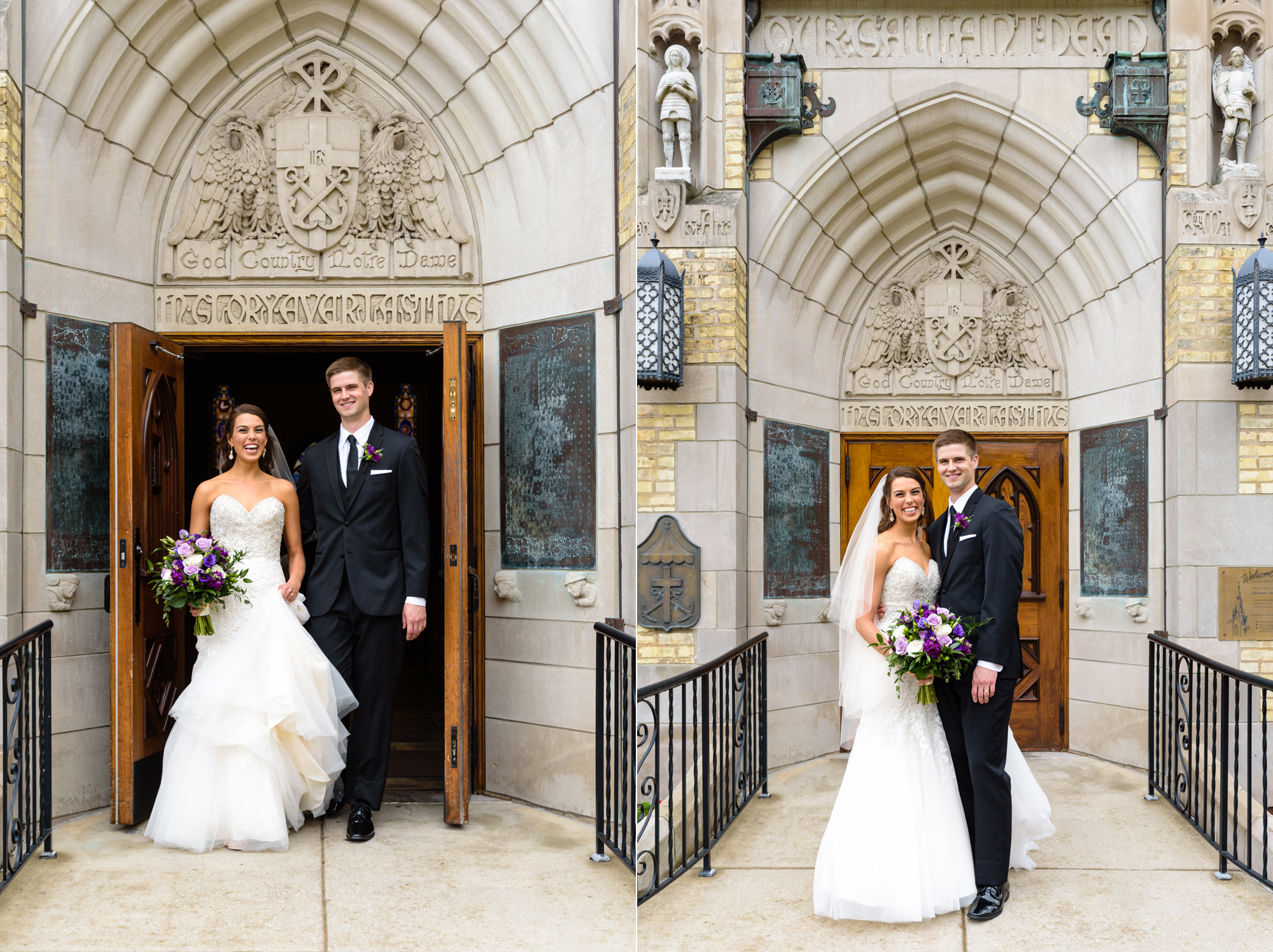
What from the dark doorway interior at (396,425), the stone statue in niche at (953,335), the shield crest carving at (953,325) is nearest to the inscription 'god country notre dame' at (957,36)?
the stone statue in niche at (953,335)

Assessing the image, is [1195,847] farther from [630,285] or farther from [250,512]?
[250,512]

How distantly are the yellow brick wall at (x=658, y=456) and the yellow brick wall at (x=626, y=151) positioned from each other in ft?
4.26

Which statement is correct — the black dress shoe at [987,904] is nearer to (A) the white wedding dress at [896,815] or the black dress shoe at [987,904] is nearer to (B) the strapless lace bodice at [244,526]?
(A) the white wedding dress at [896,815]

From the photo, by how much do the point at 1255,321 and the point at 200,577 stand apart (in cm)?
566

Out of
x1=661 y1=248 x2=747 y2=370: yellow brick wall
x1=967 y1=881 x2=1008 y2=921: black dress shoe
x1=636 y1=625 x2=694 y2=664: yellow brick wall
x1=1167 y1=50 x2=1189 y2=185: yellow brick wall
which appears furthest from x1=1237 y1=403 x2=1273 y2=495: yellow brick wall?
x1=967 y1=881 x2=1008 y2=921: black dress shoe

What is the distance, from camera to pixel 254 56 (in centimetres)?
504

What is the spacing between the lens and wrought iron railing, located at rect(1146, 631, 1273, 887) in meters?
4.00

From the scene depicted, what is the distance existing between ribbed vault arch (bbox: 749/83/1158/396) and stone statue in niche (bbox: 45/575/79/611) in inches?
153

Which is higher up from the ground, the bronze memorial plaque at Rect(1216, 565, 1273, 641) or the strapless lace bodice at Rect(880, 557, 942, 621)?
the strapless lace bodice at Rect(880, 557, 942, 621)

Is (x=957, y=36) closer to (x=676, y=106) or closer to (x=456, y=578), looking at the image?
(x=676, y=106)

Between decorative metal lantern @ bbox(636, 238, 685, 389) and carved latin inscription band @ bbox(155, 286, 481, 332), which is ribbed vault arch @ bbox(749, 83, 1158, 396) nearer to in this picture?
decorative metal lantern @ bbox(636, 238, 685, 389)

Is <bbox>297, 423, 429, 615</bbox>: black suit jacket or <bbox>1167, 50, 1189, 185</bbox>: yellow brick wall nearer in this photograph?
<bbox>297, 423, 429, 615</bbox>: black suit jacket

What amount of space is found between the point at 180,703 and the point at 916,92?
5.35 m

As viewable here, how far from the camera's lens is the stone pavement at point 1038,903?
3.42 meters
